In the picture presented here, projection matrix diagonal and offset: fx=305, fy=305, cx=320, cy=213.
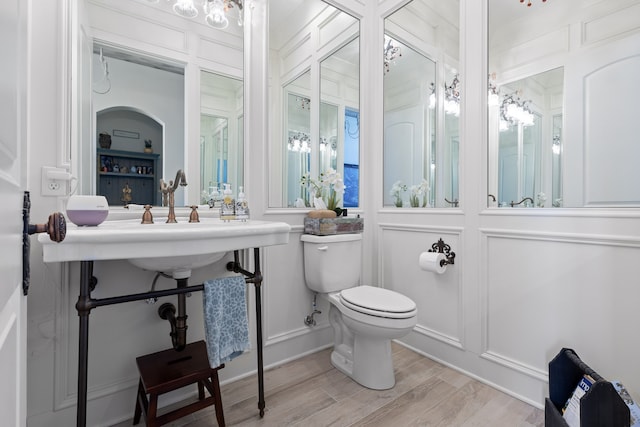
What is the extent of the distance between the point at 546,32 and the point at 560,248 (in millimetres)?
1059

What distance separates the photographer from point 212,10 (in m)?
1.68

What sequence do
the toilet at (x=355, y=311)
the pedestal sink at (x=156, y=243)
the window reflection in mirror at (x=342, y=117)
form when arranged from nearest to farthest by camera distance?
the pedestal sink at (x=156, y=243), the toilet at (x=355, y=311), the window reflection in mirror at (x=342, y=117)

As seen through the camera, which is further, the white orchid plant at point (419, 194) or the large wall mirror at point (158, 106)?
the white orchid plant at point (419, 194)

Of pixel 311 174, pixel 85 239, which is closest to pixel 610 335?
pixel 311 174

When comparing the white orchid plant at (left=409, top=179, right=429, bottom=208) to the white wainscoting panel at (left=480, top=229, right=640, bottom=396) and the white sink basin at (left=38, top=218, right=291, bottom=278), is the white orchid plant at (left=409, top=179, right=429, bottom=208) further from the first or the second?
the white sink basin at (left=38, top=218, right=291, bottom=278)

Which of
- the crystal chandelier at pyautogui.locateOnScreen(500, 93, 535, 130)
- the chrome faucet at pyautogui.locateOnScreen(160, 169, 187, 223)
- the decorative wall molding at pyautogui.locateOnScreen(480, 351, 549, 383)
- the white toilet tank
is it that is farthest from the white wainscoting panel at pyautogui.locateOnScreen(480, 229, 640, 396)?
the chrome faucet at pyautogui.locateOnScreen(160, 169, 187, 223)

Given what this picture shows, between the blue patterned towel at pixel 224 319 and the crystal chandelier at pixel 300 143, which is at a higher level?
the crystal chandelier at pixel 300 143

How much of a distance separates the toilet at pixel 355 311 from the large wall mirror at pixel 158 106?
0.68 m

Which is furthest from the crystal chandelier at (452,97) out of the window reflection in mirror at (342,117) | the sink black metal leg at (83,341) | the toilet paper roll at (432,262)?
the sink black metal leg at (83,341)

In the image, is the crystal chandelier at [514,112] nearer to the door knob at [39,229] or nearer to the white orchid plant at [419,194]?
the white orchid plant at [419,194]

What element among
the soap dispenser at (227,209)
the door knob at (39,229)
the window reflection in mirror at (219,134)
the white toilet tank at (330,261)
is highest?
the window reflection in mirror at (219,134)

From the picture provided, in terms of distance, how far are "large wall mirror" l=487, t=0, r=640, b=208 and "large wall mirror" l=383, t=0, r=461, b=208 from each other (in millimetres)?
247

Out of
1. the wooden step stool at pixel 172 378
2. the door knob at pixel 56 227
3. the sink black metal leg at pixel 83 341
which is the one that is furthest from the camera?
the wooden step stool at pixel 172 378

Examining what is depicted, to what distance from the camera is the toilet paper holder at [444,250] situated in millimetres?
1844
